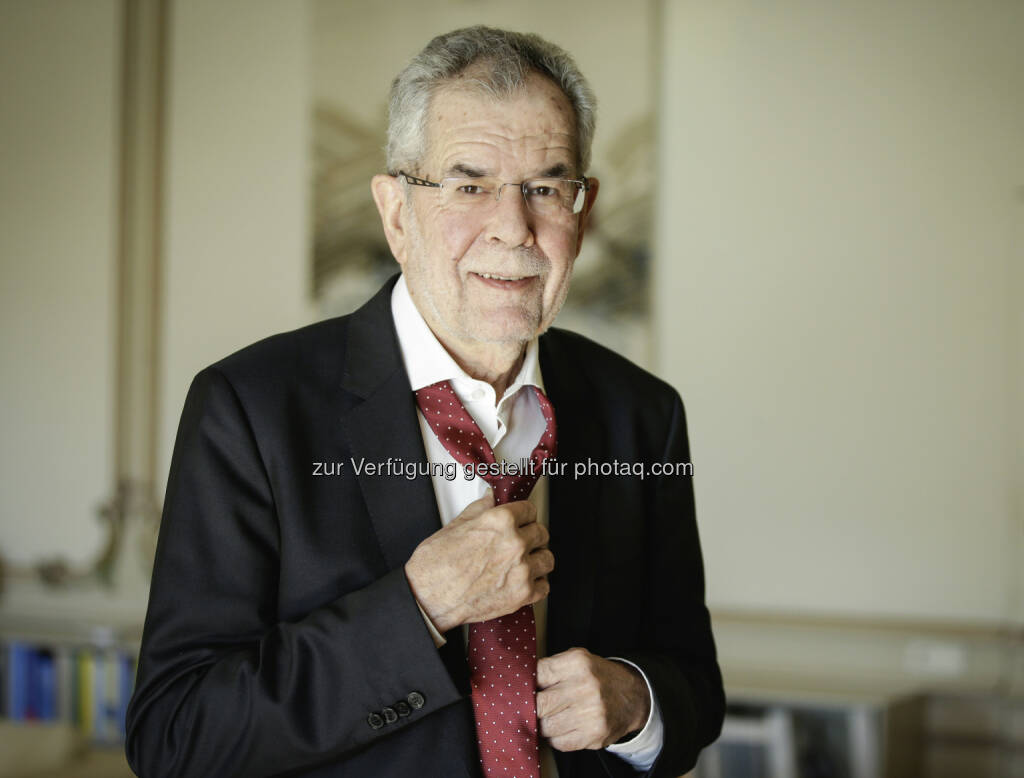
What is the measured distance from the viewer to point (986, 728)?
3.48 metres

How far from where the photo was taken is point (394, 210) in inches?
56.7

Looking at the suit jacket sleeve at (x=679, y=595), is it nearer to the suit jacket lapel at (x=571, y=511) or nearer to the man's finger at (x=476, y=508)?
the suit jacket lapel at (x=571, y=511)

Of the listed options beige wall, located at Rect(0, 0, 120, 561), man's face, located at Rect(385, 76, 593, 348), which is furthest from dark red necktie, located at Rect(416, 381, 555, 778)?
beige wall, located at Rect(0, 0, 120, 561)

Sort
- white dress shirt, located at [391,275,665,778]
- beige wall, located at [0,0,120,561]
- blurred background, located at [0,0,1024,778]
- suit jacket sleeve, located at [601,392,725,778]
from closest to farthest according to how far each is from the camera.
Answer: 1. white dress shirt, located at [391,275,665,778]
2. suit jacket sleeve, located at [601,392,725,778]
3. blurred background, located at [0,0,1024,778]
4. beige wall, located at [0,0,120,561]

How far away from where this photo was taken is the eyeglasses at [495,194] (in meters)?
1.31

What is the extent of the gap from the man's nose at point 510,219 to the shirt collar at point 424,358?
0.60 feet

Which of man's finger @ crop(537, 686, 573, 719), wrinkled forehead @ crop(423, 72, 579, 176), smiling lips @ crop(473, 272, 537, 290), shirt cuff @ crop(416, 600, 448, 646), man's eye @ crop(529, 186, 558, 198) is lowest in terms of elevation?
man's finger @ crop(537, 686, 573, 719)

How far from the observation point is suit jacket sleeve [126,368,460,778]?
1.15 m

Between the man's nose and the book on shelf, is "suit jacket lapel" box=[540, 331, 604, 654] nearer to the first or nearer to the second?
the man's nose

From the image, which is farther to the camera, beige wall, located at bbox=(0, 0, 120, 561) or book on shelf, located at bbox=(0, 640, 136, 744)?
beige wall, located at bbox=(0, 0, 120, 561)

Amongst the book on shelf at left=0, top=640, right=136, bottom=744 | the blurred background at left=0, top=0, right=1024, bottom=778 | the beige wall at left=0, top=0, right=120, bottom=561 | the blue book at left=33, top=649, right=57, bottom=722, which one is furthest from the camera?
the beige wall at left=0, top=0, right=120, bottom=561

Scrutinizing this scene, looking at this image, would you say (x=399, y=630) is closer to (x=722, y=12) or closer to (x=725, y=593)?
(x=725, y=593)

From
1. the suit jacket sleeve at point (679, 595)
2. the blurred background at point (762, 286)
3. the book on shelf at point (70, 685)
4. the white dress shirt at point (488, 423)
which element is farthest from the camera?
the book on shelf at point (70, 685)

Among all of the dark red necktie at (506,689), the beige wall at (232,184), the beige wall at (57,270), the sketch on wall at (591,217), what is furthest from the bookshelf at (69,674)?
the dark red necktie at (506,689)
